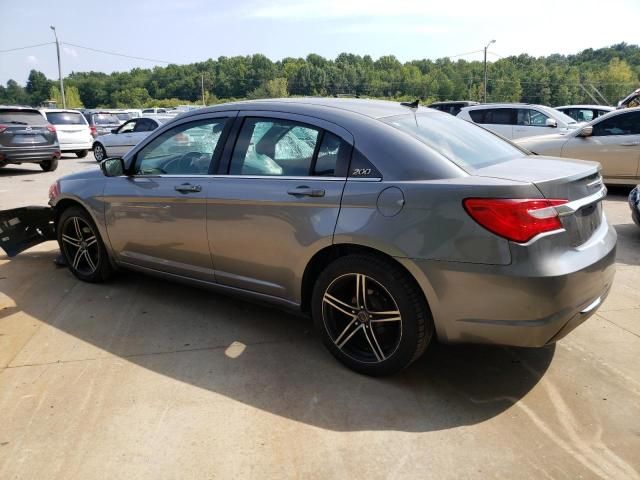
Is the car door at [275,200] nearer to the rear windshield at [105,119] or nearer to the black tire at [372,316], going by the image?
the black tire at [372,316]

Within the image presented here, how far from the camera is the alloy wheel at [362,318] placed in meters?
2.99

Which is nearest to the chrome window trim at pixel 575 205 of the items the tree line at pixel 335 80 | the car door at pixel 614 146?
the car door at pixel 614 146

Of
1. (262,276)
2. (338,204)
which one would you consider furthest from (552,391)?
(262,276)

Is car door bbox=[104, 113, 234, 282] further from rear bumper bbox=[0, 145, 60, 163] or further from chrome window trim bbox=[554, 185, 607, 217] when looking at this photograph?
rear bumper bbox=[0, 145, 60, 163]

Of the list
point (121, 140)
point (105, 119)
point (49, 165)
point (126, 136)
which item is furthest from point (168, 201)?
point (105, 119)

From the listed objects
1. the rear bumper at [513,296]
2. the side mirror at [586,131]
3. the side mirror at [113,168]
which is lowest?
the rear bumper at [513,296]

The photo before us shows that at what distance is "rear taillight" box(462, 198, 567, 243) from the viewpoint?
2539mm

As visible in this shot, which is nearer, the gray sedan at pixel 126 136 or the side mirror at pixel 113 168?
the side mirror at pixel 113 168

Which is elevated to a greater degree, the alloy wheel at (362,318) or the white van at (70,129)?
the white van at (70,129)

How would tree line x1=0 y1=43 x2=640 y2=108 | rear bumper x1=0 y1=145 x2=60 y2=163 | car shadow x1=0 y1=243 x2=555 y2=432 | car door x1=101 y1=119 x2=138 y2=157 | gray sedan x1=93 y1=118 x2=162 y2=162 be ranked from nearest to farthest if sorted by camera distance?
car shadow x1=0 y1=243 x2=555 y2=432 → rear bumper x1=0 y1=145 x2=60 y2=163 → gray sedan x1=93 y1=118 x2=162 y2=162 → car door x1=101 y1=119 x2=138 y2=157 → tree line x1=0 y1=43 x2=640 y2=108

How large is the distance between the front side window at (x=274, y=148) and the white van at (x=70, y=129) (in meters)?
16.2

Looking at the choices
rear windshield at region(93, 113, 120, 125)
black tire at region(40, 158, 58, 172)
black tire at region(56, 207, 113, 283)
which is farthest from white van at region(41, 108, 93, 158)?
black tire at region(56, 207, 113, 283)

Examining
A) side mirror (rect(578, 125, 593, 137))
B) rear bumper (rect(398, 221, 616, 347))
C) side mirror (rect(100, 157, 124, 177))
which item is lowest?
rear bumper (rect(398, 221, 616, 347))

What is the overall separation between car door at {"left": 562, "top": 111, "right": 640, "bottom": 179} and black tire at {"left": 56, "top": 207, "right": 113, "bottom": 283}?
27.3 ft
